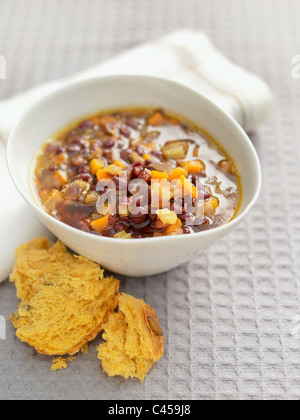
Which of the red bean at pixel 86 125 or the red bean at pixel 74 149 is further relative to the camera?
the red bean at pixel 86 125

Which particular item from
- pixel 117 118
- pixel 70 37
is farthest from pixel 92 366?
pixel 70 37

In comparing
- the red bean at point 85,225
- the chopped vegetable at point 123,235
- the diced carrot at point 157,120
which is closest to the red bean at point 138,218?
the chopped vegetable at point 123,235

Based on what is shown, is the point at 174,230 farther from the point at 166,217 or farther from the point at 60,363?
the point at 60,363

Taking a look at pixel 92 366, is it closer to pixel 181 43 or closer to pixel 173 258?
pixel 173 258

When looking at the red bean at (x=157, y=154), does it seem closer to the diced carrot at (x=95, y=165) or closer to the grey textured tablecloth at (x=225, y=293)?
the diced carrot at (x=95, y=165)

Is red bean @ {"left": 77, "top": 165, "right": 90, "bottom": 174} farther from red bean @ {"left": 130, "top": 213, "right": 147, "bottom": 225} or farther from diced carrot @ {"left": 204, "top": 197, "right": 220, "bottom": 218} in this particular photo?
diced carrot @ {"left": 204, "top": 197, "right": 220, "bottom": 218}

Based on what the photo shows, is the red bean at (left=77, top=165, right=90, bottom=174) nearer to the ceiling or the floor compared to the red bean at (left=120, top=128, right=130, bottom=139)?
nearer to the floor

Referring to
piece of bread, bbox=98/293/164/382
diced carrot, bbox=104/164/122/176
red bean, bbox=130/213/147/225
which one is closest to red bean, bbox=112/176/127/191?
diced carrot, bbox=104/164/122/176

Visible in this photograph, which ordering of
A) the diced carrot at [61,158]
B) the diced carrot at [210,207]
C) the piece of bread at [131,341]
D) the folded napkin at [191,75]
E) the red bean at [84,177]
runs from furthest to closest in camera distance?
the folded napkin at [191,75] < the diced carrot at [61,158] < the red bean at [84,177] < the diced carrot at [210,207] < the piece of bread at [131,341]
